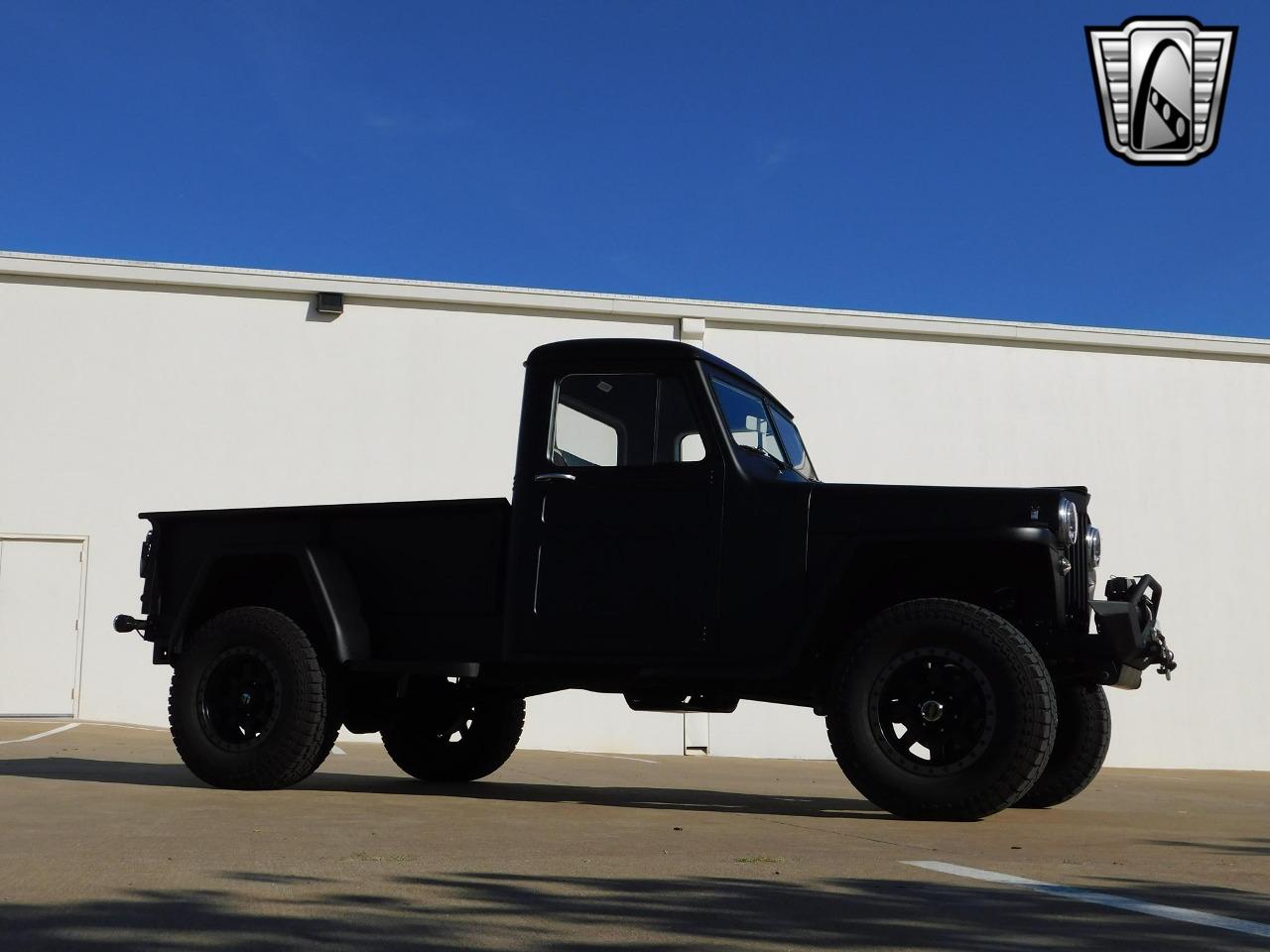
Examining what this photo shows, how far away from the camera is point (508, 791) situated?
779cm

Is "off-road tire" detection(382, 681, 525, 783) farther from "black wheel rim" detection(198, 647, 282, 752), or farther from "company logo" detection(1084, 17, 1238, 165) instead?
"company logo" detection(1084, 17, 1238, 165)

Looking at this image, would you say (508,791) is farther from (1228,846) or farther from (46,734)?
(46,734)

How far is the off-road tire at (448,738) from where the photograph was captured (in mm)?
8242

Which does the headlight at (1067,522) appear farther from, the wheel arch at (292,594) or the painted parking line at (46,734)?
the painted parking line at (46,734)

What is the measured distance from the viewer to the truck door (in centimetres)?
643

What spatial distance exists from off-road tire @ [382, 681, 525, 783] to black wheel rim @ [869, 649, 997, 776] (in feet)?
9.65

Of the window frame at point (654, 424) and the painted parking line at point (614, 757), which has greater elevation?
the window frame at point (654, 424)

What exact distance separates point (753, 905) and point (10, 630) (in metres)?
14.3

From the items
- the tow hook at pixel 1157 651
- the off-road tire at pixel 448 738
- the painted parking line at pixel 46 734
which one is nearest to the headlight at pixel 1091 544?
the tow hook at pixel 1157 651

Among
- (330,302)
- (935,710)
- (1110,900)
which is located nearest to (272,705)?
(935,710)

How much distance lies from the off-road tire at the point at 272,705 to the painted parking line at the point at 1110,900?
3.56 metres

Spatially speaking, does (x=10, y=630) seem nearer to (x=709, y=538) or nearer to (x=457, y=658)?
(x=457, y=658)

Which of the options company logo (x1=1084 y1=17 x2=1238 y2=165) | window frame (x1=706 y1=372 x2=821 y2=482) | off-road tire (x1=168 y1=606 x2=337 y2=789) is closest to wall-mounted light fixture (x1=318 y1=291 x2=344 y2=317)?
off-road tire (x1=168 y1=606 x2=337 y2=789)

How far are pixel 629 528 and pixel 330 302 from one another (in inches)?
417
